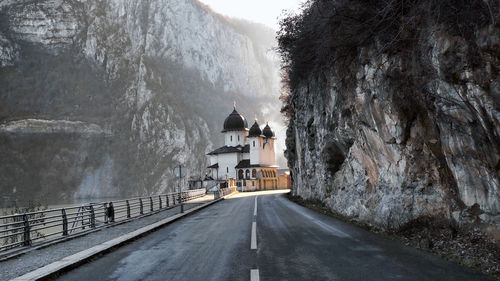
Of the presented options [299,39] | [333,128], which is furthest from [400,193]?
[299,39]

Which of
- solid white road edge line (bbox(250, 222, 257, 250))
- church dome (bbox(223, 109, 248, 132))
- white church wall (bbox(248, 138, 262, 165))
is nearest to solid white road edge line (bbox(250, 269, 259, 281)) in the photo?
solid white road edge line (bbox(250, 222, 257, 250))

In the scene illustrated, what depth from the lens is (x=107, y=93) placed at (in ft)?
490

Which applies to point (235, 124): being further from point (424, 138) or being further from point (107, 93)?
point (424, 138)

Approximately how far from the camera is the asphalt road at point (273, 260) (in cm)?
630

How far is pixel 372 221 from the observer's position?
1257cm

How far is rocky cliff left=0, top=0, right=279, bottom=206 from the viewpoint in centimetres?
12794

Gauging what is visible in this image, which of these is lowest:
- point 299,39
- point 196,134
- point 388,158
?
point 388,158

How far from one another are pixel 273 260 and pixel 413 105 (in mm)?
5683

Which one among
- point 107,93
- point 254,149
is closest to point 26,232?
point 254,149

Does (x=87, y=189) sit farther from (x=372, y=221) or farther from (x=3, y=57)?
(x=372, y=221)

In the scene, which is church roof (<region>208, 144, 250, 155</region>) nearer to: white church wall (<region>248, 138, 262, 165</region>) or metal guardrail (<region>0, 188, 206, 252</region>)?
white church wall (<region>248, 138, 262, 165</region>)

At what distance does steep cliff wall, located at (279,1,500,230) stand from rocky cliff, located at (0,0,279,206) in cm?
11713

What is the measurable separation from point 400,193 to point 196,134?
138966mm

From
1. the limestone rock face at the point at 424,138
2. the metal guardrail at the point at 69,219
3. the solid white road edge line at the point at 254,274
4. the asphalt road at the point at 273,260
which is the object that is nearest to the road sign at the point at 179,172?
the metal guardrail at the point at 69,219
